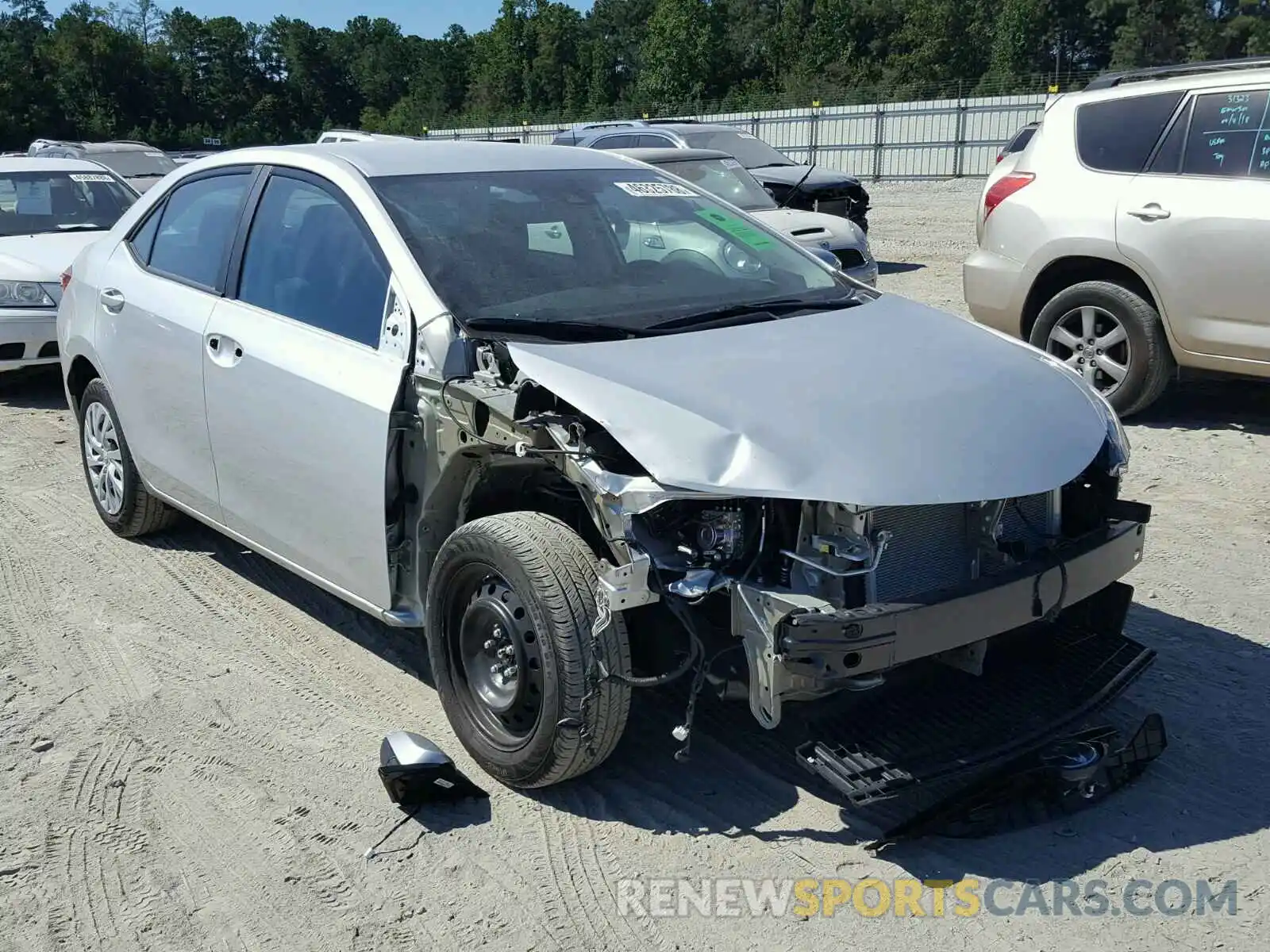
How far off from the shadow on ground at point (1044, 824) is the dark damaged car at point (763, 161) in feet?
34.5

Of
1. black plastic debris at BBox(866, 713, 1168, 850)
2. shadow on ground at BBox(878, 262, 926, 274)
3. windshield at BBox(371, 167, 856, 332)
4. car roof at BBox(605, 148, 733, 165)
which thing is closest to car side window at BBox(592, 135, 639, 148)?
car roof at BBox(605, 148, 733, 165)

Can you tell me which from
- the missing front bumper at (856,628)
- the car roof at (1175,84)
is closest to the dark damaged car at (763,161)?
the car roof at (1175,84)

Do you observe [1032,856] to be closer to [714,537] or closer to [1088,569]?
[1088,569]

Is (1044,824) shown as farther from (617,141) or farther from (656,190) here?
(617,141)

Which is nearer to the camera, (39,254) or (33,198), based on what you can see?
(39,254)

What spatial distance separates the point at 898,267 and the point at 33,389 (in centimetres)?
968

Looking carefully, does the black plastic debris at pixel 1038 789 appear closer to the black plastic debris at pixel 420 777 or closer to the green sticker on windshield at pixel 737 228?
the black plastic debris at pixel 420 777

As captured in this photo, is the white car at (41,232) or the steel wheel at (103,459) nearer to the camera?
the steel wheel at (103,459)

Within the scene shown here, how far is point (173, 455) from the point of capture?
499cm

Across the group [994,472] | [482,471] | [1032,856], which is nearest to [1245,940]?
[1032,856]

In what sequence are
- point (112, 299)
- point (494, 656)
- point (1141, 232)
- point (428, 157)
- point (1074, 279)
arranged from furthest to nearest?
point (1074, 279), point (1141, 232), point (112, 299), point (428, 157), point (494, 656)

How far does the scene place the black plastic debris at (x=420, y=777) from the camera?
11.4ft

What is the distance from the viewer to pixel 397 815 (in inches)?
138

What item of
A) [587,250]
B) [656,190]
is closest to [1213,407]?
[656,190]
